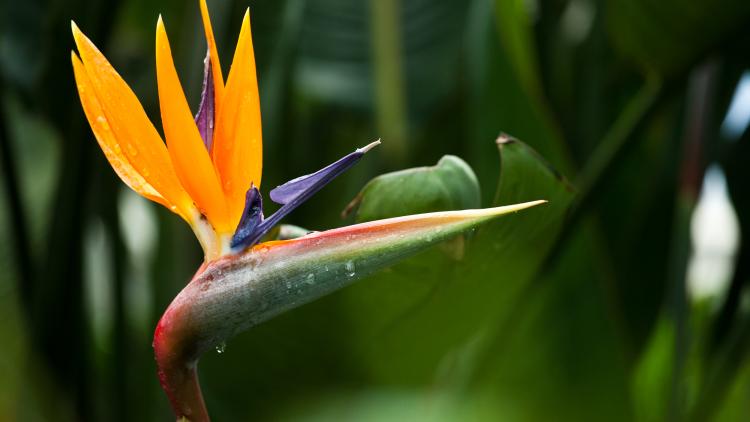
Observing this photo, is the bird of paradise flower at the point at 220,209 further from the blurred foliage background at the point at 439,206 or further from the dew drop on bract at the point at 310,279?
the blurred foliage background at the point at 439,206

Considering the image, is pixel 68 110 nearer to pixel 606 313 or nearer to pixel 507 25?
pixel 507 25

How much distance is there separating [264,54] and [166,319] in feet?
2.05

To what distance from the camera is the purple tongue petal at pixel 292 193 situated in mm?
369

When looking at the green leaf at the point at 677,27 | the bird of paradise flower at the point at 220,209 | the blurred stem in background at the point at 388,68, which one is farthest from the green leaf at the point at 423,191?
the blurred stem in background at the point at 388,68

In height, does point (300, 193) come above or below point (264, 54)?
below

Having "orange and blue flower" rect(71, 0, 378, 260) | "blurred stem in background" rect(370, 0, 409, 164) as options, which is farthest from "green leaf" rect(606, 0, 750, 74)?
"orange and blue flower" rect(71, 0, 378, 260)

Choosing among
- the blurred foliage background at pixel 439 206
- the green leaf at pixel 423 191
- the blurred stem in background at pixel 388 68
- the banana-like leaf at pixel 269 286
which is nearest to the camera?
the banana-like leaf at pixel 269 286

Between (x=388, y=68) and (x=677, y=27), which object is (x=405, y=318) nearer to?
(x=677, y=27)

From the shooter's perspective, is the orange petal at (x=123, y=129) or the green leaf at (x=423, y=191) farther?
the green leaf at (x=423, y=191)

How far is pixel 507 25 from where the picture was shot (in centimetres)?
78

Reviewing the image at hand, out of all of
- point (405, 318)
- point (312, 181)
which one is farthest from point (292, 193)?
point (405, 318)

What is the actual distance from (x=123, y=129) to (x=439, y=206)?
0.59ft

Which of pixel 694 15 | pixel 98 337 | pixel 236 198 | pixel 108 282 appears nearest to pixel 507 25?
pixel 694 15

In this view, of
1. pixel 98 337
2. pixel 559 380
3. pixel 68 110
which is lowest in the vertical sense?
pixel 559 380
